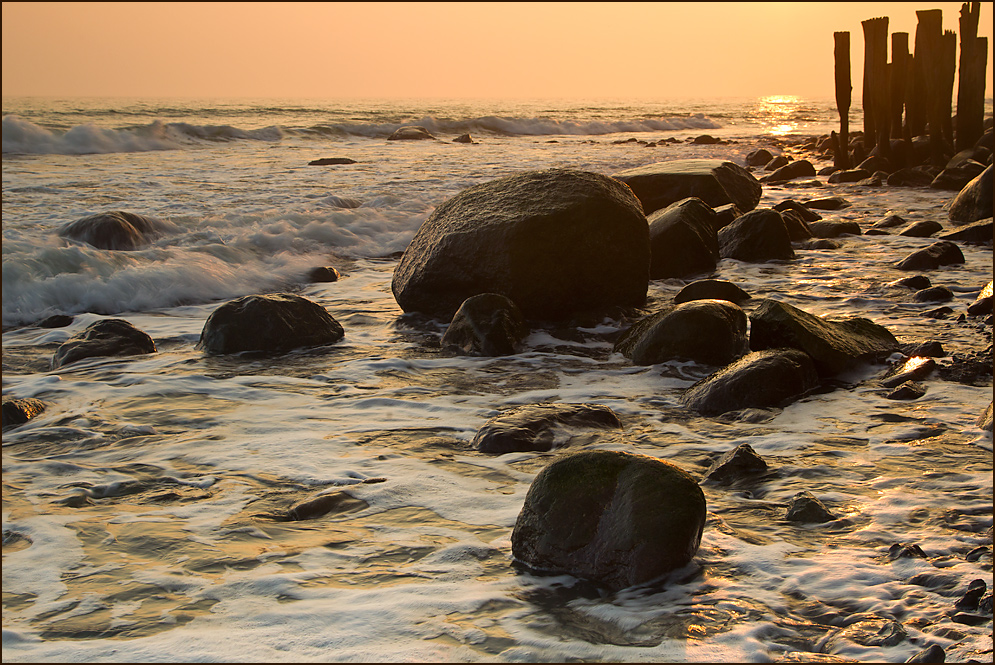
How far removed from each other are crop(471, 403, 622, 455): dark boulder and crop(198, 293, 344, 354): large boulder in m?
2.21

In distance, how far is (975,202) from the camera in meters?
10.4

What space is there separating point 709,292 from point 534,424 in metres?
3.07

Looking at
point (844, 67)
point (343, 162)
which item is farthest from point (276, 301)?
point (844, 67)

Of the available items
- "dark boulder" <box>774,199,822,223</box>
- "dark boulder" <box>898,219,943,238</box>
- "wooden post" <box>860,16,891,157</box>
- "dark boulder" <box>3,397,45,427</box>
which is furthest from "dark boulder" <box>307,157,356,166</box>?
"dark boulder" <box>3,397,45,427</box>

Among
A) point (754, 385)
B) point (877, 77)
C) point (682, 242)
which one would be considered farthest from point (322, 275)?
point (877, 77)

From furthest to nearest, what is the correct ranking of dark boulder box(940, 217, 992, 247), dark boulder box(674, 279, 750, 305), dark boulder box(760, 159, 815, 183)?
dark boulder box(760, 159, 815, 183), dark boulder box(940, 217, 992, 247), dark boulder box(674, 279, 750, 305)

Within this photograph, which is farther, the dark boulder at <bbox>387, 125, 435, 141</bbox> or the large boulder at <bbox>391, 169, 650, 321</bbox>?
the dark boulder at <bbox>387, 125, 435, 141</bbox>

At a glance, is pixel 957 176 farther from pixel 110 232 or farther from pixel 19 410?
pixel 19 410

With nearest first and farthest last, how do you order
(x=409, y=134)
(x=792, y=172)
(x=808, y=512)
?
(x=808, y=512) → (x=792, y=172) → (x=409, y=134)

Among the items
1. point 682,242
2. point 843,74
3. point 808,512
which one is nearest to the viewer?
point 808,512

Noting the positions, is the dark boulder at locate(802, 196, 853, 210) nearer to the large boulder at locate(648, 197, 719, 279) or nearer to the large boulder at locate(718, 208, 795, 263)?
the large boulder at locate(718, 208, 795, 263)

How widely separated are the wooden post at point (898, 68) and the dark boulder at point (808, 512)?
16961 millimetres

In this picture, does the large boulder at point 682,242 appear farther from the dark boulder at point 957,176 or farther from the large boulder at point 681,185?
the dark boulder at point 957,176

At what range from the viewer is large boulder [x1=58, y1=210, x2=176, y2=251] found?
9203 millimetres
